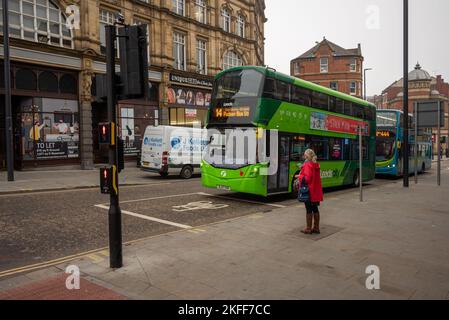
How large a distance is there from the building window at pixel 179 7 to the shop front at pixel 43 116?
10.3 metres

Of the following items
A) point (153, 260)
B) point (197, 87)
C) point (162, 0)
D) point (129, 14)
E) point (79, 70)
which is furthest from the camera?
point (197, 87)

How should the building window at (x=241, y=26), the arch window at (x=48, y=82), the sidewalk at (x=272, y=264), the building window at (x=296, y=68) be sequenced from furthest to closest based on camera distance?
1. the building window at (x=296, y=68)
2. the building window at (x=241, y=26)
3. the arch window at (x=48, y=82)
4. the sidewalk at (x=272, y=264)

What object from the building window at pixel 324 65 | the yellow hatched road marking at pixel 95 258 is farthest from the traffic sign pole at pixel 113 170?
the building window at pixel 324 65

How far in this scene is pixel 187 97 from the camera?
27016 millimetres

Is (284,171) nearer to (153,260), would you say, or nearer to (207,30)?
(153,260)

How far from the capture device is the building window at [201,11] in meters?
28.3

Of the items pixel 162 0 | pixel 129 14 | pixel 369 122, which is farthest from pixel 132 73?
pixel 162 0

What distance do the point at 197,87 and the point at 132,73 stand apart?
23141 mm

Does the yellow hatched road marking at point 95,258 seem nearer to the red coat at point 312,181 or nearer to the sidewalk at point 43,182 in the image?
the red coat at point 312,181

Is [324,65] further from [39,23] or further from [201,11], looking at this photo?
[39,23]

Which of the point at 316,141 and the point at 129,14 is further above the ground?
the point at 129,14

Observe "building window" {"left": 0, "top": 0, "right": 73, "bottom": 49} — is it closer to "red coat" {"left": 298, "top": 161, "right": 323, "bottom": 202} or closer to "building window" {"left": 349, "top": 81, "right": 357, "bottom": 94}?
"red coat" {"left": 298, "top": 161, "right": 323, "bottom": 202}

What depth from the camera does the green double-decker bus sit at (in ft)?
34.9

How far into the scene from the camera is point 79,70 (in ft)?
65.5
